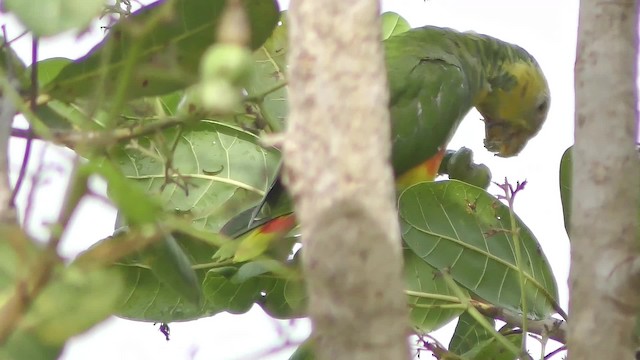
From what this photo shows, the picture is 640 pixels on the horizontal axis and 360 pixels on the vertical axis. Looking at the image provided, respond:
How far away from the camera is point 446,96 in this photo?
1.60m

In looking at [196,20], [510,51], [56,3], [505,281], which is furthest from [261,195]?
[510,51]

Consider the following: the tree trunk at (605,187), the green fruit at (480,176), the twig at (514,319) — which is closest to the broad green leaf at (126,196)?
the tree trunk at (605,187)

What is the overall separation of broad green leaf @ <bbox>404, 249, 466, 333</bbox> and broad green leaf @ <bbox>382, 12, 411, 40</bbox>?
1.79 feet

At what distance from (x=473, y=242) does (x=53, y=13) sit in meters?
0.74

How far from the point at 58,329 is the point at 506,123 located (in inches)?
63.0

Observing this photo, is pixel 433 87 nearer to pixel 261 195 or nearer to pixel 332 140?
pixel 261 195

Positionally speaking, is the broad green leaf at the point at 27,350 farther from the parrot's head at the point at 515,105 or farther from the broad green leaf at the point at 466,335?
the parrot's head at the point at 515,105

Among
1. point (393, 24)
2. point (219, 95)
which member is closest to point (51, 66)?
point (219, 95)

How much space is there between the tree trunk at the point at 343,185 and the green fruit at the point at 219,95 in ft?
0.09

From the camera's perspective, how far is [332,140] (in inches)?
12.8

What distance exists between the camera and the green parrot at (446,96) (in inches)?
59.1

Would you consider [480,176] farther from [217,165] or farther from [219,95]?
[219,95]

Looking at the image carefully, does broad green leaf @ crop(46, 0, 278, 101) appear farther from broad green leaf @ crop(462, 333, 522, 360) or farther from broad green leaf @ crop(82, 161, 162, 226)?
broad green leaf @ crop(462, 333, 522, 360)

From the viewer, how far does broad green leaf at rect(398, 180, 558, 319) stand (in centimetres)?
104
